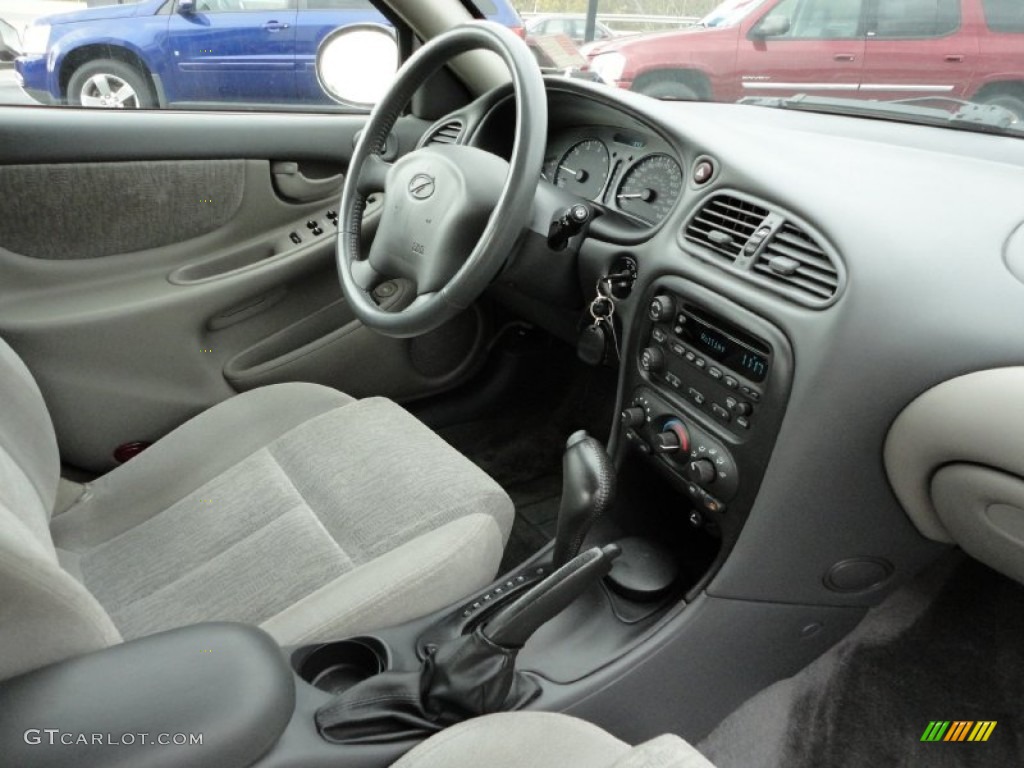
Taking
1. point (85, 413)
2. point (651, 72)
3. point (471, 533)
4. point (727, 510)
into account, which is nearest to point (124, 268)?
point (85, 413)

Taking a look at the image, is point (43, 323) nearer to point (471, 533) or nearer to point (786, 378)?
point (471, 533)

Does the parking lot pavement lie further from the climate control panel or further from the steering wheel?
the climate control panel

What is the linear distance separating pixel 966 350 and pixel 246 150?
4.57ft

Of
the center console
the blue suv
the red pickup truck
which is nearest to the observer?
the center console

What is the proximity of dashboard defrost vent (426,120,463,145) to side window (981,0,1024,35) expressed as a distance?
33.1 inches

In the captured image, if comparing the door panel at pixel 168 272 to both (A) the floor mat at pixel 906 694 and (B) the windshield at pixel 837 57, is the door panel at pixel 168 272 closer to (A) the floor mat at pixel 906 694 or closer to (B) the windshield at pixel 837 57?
(B) the windshield at pixel 837 57

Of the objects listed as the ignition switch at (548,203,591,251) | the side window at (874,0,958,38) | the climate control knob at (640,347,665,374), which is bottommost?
the climate control knob at (640,347,665,374)

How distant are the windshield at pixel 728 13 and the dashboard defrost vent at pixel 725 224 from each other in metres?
0.67

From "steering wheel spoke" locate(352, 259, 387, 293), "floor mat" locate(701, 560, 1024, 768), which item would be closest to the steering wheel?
"steering wheel spoke" locate(352, 259, 387, 293)

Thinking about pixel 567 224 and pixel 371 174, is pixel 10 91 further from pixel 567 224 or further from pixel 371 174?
pixel 567 224

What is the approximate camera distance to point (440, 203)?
49.4 inches

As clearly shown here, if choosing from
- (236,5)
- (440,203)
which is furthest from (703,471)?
(236,5)

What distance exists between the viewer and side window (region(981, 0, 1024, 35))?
1.19 meters

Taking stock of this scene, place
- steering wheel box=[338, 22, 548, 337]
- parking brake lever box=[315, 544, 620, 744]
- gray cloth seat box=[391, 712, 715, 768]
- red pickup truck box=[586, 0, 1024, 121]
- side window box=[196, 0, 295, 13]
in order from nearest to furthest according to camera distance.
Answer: gray cloth seat box=[391, 712, 715, 768] → parking brake lever box=[315, 544, 620, 744] → steering wheel box=[338, 22, 548, 337] → red pickup truck box=[586, 0, 1024, 121] → side window box=[196, 0, 295, 13]
